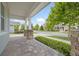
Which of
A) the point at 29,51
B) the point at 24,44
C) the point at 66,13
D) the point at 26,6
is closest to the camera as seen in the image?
the point at 29,51

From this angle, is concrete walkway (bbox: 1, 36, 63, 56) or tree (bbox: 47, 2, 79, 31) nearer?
concrete walkway (bbox: 1, 36, 63, 56)

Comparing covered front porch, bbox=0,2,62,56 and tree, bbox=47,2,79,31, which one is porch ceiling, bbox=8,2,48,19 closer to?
covered front porch, bbox=0,2,62,56

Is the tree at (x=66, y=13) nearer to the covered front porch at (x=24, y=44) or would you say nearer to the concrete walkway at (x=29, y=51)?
the covered front porch at (x=24, y=44)

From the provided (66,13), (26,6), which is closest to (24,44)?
(26,6)

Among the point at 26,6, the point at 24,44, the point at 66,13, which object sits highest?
the point at 26,6

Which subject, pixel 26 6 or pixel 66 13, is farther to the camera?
pixel 66 13

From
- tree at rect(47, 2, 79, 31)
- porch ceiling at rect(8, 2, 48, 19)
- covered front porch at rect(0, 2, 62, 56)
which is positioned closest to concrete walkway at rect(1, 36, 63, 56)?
covered front porch at rect(0, 2, 62, 56)

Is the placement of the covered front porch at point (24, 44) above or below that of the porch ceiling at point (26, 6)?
below

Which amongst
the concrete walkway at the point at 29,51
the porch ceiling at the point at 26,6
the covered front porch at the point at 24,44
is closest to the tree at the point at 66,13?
the porch ceiling at the point at 26,6

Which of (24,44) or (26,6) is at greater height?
(26,6)

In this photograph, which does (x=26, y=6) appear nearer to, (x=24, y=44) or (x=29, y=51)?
(x=24, y=44)

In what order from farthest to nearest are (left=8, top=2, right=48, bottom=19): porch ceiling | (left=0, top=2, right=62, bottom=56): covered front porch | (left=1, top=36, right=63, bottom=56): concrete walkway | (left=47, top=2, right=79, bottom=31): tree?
(left=47, top=2, right=79, bottom=31): tree < (left=8, top=2, right=48, bottom=19): porch ceiling < (left=0, top=2, right=62, bottom=56): covered front porch < (left=1, top=36, right=63, bottom=56): concrete walkway

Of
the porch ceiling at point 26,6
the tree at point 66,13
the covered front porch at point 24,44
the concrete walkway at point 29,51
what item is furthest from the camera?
the tree at point 66,13

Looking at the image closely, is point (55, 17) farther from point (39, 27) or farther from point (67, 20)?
point (39, 27)
